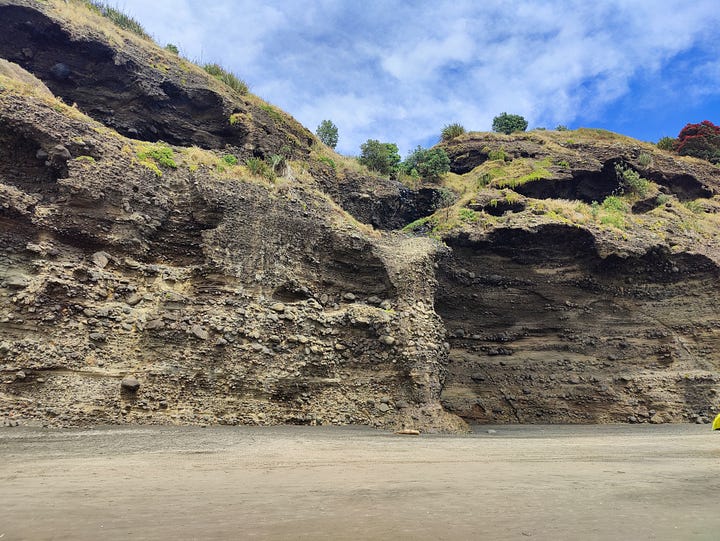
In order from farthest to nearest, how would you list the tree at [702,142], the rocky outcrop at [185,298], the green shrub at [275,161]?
1. the tree at [702,142]
2. the green shrub at [275,161]
3. the rocky outcrop at [185,298]

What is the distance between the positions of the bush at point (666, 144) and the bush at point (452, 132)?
20.5m

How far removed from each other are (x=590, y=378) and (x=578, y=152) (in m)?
21.5

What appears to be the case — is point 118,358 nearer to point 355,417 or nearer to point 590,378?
point 355,417

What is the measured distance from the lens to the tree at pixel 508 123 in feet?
156

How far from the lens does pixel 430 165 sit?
36375 millimetres

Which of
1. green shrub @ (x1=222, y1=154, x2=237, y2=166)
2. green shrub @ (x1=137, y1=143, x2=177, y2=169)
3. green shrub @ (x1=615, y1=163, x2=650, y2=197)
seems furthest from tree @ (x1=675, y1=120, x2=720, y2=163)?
green shrub @ (x1=137, y1=143, x2=177, y2=169)

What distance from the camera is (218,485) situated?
6258mm

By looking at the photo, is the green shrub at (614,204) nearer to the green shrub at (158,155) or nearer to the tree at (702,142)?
the tree at (702,142)

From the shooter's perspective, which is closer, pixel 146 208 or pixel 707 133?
pixel 146 208

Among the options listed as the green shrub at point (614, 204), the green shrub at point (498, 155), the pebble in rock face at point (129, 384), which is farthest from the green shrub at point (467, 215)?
the pebble in rock face at point (129, 384)

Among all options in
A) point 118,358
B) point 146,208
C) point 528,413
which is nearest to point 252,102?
point 146,208

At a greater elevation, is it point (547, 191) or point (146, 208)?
point (547, 191)

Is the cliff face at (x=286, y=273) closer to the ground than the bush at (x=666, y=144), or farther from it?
closer to the ground

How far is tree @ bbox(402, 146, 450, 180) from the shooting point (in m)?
36.4
